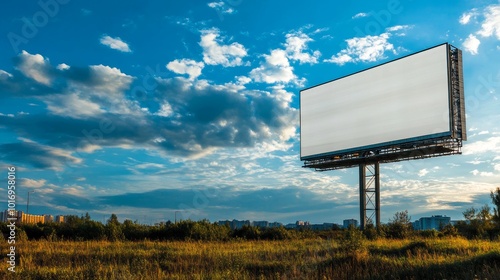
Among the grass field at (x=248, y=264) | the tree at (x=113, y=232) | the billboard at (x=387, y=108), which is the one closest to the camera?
the grass field at (x=248, y=264)

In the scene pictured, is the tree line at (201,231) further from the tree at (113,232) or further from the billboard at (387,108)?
the billboard at (387,108)

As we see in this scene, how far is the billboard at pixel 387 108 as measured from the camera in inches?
1228

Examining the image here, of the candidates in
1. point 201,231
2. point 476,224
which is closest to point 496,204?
point 476,224

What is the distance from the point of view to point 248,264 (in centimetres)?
1603

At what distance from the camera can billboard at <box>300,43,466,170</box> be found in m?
31.2

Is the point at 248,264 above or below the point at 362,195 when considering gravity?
below

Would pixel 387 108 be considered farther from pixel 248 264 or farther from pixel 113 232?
pixel 248 264

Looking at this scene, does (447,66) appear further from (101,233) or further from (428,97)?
(101,233)

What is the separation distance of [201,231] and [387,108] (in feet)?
51.1

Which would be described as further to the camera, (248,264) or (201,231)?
(201,231)

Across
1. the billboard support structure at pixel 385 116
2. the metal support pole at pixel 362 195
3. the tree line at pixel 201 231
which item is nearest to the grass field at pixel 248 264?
the tree line at pixel 201 231

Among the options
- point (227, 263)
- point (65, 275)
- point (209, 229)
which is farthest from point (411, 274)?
point (209, 229)

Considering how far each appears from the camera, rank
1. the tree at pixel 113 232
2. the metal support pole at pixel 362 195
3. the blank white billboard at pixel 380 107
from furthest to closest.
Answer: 1. the metal support pole at pixel 362 195
2. the blank white billboard at pixel 380 107
3. the tree at pixel 113 232

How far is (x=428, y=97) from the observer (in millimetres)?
31516
